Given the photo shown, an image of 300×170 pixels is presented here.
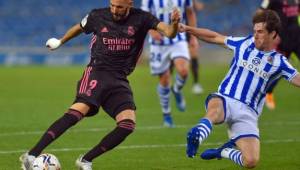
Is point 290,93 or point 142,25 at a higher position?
point 142,25

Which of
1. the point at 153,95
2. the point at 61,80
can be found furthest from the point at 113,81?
the point at 61,80

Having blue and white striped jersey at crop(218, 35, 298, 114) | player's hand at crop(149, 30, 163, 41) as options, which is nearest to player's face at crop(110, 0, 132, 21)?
blue and white striped jersey at crop(218, 35, 298, 114)

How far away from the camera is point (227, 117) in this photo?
8.38 meters

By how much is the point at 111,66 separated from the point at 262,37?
1.70m

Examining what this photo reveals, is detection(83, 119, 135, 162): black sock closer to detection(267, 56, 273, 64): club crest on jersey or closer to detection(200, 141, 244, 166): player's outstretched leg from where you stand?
detection(200, 141, 244, 166): player's outstretched leg

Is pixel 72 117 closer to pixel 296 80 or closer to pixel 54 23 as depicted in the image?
pixel 296 80

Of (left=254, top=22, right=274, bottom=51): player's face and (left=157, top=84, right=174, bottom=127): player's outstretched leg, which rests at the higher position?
(left=254, top=22, right=274, bottom=51): player's face

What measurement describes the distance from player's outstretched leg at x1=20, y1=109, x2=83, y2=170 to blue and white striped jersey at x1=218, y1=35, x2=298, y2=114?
170 centimetres

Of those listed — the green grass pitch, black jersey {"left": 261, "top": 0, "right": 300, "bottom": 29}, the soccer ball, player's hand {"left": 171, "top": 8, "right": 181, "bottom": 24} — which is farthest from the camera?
black jersey {"left": 261, "top": 0, "right": 300, "bottom": 29}

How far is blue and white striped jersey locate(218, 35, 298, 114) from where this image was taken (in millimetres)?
8422

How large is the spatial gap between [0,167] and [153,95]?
10557mm

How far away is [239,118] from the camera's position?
8.42 m

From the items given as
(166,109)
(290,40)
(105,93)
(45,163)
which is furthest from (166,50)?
(45,163)

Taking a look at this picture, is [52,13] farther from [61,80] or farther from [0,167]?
[0,167]
